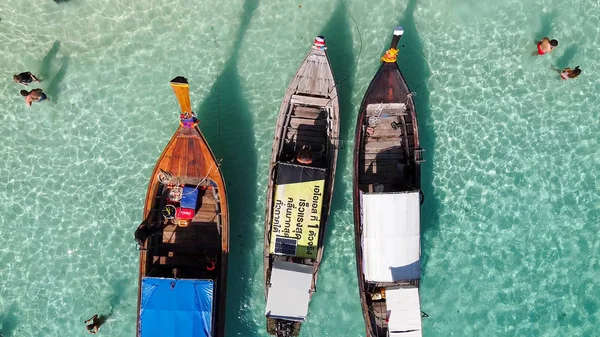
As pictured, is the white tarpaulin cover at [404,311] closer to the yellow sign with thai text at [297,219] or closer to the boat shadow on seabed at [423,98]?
the boat shadow on seabed at [423,98]

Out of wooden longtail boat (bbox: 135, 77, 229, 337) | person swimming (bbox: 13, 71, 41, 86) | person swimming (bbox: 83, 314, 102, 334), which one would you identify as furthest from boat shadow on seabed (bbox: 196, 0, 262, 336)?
person swimming (bbox: 13, 71, 41, 86)

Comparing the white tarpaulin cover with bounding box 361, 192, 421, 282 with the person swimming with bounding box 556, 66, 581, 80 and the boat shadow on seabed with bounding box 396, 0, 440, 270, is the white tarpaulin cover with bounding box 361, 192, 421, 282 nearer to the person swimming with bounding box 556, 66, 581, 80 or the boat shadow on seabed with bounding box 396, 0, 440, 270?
the boat shadow on seabed with bounding box 396, 0, 440, 270

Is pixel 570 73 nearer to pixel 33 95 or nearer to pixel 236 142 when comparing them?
pixel 236 142

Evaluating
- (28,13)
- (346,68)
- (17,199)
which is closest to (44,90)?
(28,13)

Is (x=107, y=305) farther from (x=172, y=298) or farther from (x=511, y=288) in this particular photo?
(x=511, y=288)

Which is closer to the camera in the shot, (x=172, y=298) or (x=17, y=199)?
(x=172, y=298)
